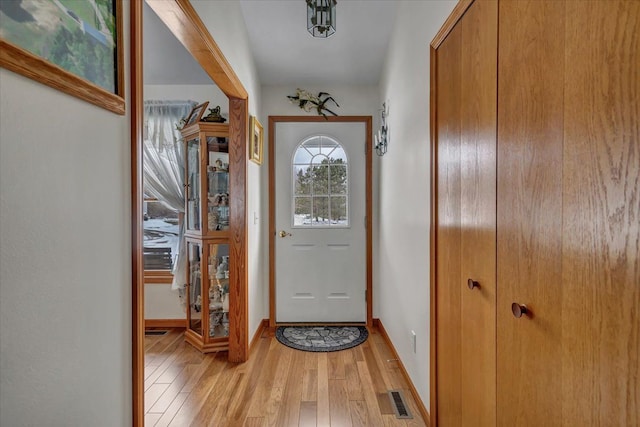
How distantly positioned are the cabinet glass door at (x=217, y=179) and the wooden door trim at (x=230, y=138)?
261mm

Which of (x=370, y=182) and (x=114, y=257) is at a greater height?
(x=370, y=182)

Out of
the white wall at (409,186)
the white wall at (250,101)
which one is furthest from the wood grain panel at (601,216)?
the white wall at (250,101)

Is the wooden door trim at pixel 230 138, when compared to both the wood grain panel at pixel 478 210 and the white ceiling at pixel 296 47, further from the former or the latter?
the wood grain panel at pixel 478 210

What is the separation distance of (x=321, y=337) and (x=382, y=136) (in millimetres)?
1933

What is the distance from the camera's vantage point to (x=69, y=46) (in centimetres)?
77

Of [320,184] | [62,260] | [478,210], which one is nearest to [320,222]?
[320,184]

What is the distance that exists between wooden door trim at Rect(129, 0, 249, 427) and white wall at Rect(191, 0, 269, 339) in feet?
0.38

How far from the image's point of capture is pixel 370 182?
3.39 meters

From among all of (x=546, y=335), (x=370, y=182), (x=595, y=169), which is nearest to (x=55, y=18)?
(x=595, y=169)

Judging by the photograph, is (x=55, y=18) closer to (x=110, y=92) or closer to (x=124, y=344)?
(x=110, y=92)

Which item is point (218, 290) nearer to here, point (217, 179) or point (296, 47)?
point (217, 179)

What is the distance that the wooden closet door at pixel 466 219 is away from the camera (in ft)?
3.86

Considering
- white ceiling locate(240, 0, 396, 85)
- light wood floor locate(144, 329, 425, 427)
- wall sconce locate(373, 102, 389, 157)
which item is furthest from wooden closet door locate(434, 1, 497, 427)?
white ceiling locate(240, 0, 396, 85)

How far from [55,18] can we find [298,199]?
9.01 feet
